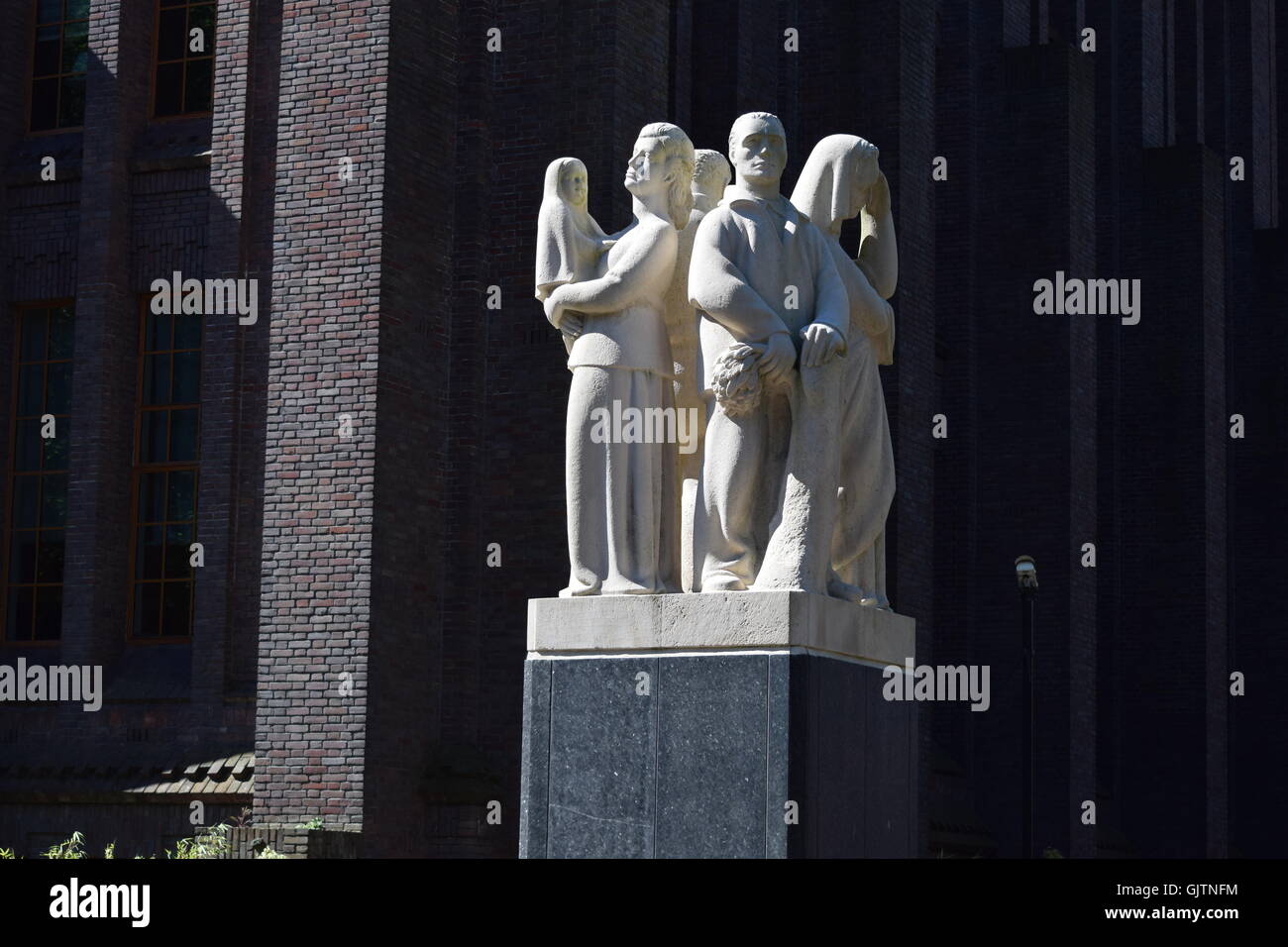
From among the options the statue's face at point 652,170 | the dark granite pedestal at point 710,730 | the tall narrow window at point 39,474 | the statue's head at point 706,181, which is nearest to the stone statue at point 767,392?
the dark granite pedestal at point 710,730

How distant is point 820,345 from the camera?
9.98 m

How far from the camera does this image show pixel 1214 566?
32156 mm

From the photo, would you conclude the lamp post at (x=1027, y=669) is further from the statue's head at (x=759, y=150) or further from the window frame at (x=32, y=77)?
the statue's head at (x=759, y=150)

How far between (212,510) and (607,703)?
1011 cm

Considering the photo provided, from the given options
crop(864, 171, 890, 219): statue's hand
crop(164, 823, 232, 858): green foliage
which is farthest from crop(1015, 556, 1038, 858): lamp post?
crop(864, 171, 890, 219): statue's hand

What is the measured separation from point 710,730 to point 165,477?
1173 centimetres

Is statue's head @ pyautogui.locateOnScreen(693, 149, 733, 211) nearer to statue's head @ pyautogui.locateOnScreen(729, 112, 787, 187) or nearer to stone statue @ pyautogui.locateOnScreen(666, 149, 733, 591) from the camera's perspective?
stone statue @ pyautogui.locateOnScreen(666, 149, 733, 591)

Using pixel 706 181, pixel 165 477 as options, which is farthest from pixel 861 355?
pixel 165 477

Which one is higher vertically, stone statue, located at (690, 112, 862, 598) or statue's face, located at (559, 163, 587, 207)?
statue's face, located at (559, 163, 587, 207)

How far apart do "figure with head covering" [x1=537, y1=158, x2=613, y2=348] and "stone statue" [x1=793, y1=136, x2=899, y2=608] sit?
1.09 metres

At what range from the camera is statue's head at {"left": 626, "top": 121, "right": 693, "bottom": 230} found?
10664 millimetres

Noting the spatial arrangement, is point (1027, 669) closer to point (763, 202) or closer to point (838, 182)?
point (838, 182)

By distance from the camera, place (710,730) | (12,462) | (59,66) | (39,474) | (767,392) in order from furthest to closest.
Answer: (59,66) → (12,462) → (39,474) → (767,392) → (710,730)
